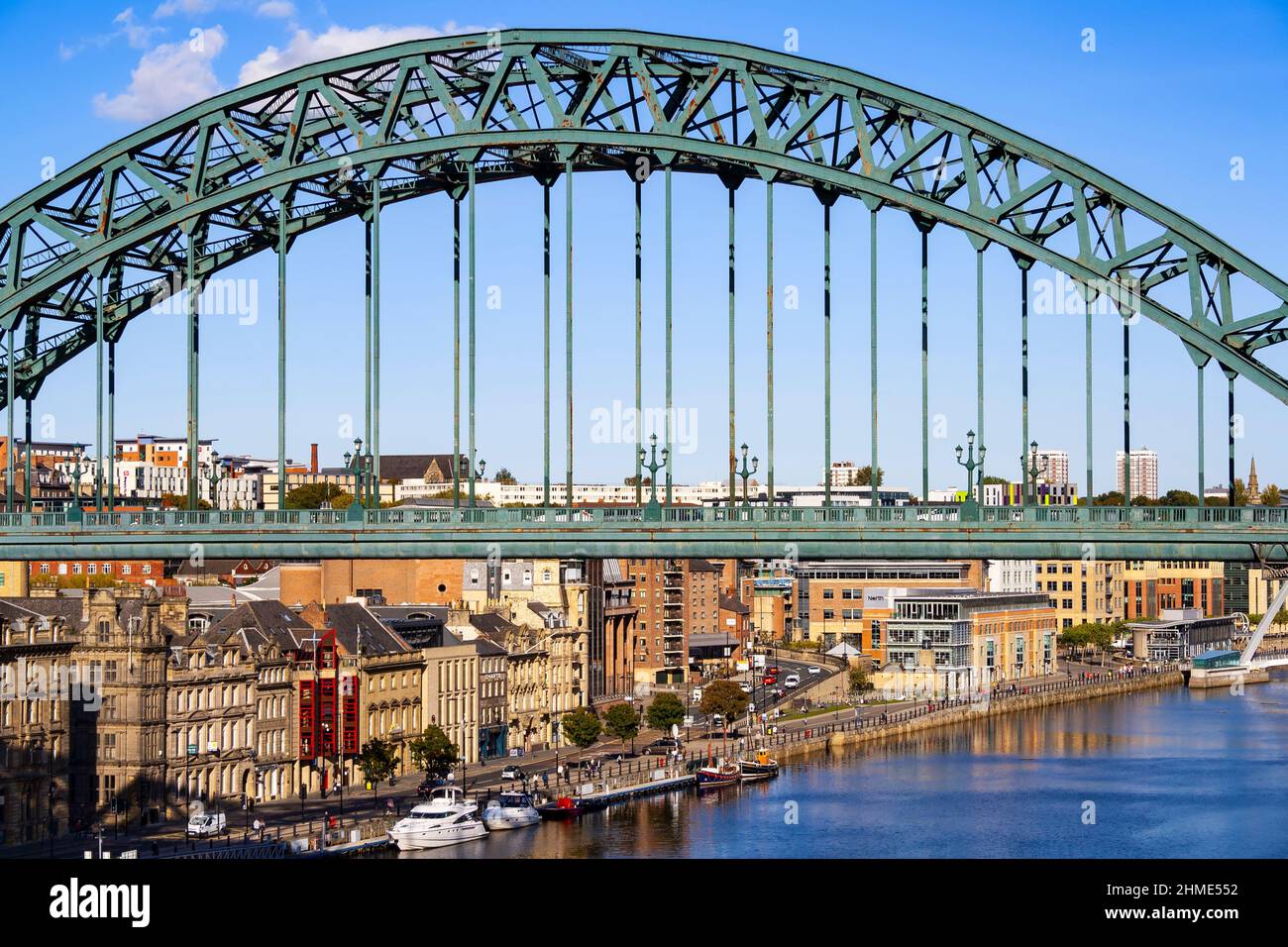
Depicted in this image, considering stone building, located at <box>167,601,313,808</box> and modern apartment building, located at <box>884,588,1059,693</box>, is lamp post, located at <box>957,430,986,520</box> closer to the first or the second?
stone building, located at <box>167,601,313,808</box>

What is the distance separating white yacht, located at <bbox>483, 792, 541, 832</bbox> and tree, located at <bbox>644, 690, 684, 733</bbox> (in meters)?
30.1

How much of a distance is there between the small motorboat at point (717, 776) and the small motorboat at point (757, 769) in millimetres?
492

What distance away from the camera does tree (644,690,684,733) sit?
123 meters

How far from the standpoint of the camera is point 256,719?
91.3 meters

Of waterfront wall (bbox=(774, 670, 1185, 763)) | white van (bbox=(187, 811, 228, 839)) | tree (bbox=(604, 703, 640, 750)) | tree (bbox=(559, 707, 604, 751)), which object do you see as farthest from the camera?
waterfront wall (bbox=(774, 670, 1185, 763))

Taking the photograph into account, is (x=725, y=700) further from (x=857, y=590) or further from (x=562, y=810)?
(x=857, y=590)

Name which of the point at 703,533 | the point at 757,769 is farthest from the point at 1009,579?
the point at 703,533

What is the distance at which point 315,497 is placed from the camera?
170m

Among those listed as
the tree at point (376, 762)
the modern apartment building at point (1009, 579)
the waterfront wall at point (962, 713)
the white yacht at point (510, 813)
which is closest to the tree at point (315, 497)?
the waterfront wall at point (962, 713)

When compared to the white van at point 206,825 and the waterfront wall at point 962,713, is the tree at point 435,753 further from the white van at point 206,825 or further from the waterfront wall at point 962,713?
the waterfront wall at point 962,713

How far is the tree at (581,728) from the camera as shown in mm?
114500

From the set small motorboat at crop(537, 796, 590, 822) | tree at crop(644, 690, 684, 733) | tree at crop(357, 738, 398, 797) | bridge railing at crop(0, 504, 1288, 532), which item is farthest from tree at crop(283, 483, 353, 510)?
bridge railing at crop(0, 504, 1288, 532)

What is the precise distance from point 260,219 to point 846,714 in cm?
8167
